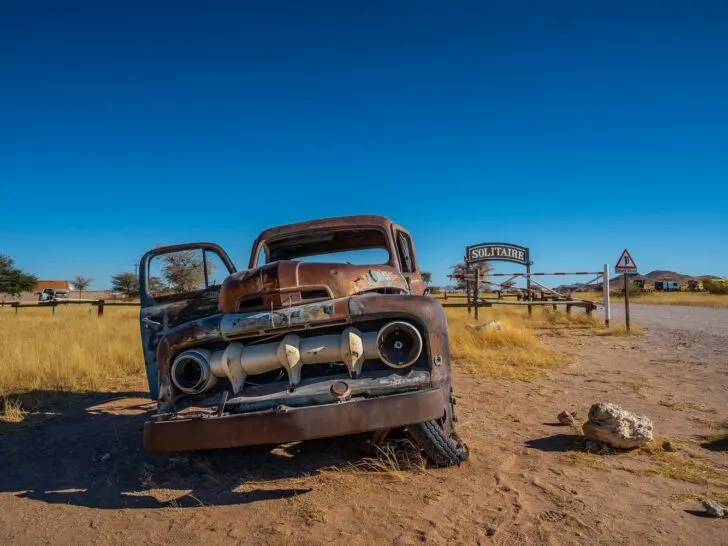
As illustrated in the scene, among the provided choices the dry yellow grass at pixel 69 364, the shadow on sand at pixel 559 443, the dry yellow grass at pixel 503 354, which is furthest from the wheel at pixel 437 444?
the dry yellow grass at pixel 69 364

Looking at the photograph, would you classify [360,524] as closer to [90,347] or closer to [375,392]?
[375,392]

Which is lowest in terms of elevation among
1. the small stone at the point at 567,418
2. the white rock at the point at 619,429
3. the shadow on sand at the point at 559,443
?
the shadow on sand at the point at 559,443

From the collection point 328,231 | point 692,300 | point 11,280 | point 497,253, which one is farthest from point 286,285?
point 11,280

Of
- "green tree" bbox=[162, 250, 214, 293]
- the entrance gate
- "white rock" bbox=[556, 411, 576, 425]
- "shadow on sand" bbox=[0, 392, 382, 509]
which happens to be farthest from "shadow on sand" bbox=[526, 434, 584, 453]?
the entrance gate

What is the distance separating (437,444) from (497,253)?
1441 centimetres

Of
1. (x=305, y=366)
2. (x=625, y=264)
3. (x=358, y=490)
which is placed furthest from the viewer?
(x=625, y=264)

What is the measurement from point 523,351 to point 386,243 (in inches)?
204

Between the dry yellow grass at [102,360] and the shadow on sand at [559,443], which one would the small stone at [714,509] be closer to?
the shadow on sand at [559,443]

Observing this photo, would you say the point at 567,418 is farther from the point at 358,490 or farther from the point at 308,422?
the point at 308,422

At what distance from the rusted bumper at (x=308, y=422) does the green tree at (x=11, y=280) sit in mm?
49127

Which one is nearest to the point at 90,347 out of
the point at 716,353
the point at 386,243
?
the point at 386,243

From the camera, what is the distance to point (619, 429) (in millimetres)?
3545

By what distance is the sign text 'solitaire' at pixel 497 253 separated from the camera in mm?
16328

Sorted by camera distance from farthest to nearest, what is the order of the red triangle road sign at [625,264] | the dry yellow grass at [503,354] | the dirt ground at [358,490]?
the red triangle road sign at [625,264], the dry yellow grass at [503,354], the dirt ground at [358,490]
